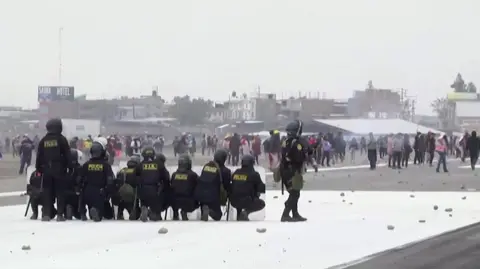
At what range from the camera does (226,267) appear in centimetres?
1055

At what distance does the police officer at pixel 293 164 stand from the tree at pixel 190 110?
113748mm

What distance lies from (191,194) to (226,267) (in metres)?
5.35

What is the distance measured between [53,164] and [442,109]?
13700 centimetres

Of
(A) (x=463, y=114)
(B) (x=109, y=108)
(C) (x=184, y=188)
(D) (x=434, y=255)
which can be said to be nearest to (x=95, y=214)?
(C) (x=184, y=188)

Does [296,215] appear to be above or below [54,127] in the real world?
below

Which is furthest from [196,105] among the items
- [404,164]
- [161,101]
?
[404,164]

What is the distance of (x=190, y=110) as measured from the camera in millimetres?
134500

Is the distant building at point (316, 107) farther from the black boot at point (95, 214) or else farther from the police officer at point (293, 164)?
the black boot at point (95, 214)

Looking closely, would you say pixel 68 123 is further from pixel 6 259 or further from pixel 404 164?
pixel 6 259

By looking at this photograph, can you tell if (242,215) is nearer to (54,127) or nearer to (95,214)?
(95,214)

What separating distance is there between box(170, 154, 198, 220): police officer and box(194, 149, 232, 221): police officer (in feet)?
0.34

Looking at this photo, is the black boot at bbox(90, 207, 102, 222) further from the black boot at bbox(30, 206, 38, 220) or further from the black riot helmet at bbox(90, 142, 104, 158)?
the black boot at bbox(30, 206, 38, 220)

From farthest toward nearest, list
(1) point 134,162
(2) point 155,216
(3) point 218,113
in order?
(3) point 218,113 → (1) point 134,162 → (2) point 155,216

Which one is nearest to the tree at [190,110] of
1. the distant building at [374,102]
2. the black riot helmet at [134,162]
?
the distant building at [374,102]
